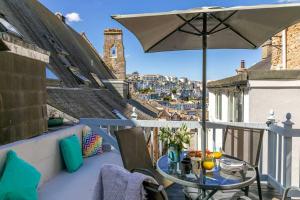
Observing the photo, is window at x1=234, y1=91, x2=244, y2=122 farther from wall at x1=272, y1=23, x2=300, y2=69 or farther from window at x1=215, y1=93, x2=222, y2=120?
window at x1=215, y1=93, x2=222, y2=120

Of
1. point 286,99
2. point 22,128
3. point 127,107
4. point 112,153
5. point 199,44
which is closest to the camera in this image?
point 22,128

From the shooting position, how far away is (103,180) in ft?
5.77

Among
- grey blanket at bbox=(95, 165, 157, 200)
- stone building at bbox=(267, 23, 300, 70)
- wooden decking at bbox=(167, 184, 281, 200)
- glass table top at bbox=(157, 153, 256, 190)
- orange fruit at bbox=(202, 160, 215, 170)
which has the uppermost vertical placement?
stone building at bbox=(267, 23, 300, 70)

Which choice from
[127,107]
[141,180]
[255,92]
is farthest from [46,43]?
[141,180]

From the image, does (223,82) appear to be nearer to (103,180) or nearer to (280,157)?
(280,157)

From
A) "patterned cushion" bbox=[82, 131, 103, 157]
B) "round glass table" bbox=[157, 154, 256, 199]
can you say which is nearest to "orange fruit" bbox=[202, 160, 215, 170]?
"round glass table" bbox=[157, 154, 256, 199]

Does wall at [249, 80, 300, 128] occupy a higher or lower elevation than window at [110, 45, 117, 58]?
lower

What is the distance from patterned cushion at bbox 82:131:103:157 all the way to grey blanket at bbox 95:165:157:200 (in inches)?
118

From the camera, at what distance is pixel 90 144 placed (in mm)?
4734

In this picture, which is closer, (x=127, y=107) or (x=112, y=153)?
(x=112, y=153)

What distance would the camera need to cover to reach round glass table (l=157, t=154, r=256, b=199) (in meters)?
2.34

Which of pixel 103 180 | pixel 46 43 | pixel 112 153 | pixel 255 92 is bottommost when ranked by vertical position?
pixel 112 153

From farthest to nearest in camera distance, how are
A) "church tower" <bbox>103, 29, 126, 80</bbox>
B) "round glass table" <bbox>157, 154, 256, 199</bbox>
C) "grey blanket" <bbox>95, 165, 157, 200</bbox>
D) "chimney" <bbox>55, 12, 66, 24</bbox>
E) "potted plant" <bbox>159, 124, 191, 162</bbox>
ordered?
1. "church tower" <bbox>103, 29, 126, 80</bbox>
2. "chimney" <bbox>55, 12, 66, 24</bbox>
3. "potted plant" <bbox>159, 124, 191, 162</bbox>
4. "round glass table" <bbox>157, 154, 256, 199</bbox>
5. "grey blanket" <bbox>95, 165, 157, 200</bbox>

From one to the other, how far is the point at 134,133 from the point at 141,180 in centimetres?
185
